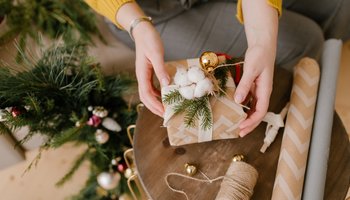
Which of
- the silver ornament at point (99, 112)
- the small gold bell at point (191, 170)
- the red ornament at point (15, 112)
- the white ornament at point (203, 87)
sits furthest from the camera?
the silver ornament at point (99, 112)

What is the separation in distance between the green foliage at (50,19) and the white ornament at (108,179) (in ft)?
1.32

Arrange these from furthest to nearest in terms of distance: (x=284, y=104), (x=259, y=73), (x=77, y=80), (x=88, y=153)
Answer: (x=88, y=153) → (x=77, y=80) → (x=284, y=104) → (x=259, y=73)

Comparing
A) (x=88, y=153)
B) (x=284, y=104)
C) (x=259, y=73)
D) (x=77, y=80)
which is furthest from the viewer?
(x=88, y=153)

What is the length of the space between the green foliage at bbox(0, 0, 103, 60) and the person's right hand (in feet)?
1.17

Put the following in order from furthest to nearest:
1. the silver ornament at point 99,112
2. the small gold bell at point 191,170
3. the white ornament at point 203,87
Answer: the silver ornament at point 99,112
the small gold bell at point 191,170
the white ornament at point 203,87

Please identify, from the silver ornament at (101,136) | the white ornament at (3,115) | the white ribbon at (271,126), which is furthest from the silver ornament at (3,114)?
the white ribbon at (271,126)

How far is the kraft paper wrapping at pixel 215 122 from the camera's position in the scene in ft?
2.01

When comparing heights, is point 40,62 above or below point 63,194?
above

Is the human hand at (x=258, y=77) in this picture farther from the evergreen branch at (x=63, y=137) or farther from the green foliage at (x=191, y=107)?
the evergreen branch at (x=63, y=137)

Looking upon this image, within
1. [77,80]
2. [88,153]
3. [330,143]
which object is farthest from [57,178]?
[330,143]

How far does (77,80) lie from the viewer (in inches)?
35.2

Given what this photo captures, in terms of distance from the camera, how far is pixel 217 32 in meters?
0.88

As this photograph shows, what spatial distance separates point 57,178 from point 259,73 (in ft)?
2.66

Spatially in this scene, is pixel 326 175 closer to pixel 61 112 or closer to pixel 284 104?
pixel 284 104
